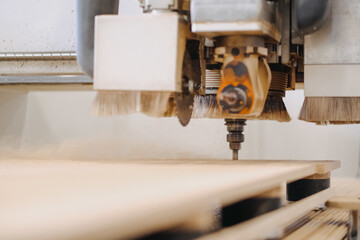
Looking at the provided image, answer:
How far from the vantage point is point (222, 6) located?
136 centimetres

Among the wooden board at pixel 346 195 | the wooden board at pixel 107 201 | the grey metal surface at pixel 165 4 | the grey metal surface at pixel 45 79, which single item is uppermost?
the grey metal surface at pixel 165 4

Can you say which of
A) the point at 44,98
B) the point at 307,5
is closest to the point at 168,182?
the point at 307,5

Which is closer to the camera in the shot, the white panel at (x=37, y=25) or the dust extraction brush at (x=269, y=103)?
the dust extraction brush at (x=269, y=103)

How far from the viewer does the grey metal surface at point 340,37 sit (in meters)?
1.55

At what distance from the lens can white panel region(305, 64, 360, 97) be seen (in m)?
1.57

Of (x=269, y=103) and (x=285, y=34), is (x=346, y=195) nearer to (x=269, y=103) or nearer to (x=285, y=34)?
(x=269, y=103)

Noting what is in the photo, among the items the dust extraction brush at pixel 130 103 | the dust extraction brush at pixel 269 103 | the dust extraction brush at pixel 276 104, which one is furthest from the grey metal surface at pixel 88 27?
the dust extraction brush at pixel 276 104

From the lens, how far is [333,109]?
1608 millimetres

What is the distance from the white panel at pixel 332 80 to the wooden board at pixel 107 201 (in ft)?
2.14

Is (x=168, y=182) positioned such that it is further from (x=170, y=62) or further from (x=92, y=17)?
(x=92, y=17)

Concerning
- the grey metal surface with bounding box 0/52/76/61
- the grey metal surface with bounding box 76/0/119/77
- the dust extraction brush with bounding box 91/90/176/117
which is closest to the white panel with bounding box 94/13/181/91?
the dust extraction brush with bounding box 91/90/176/117

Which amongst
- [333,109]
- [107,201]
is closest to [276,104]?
[333,109]

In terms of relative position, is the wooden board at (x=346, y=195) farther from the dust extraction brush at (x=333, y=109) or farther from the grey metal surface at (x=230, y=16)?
the grey metal surface at (x=230, y=16)

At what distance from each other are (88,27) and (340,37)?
31.1 inches
